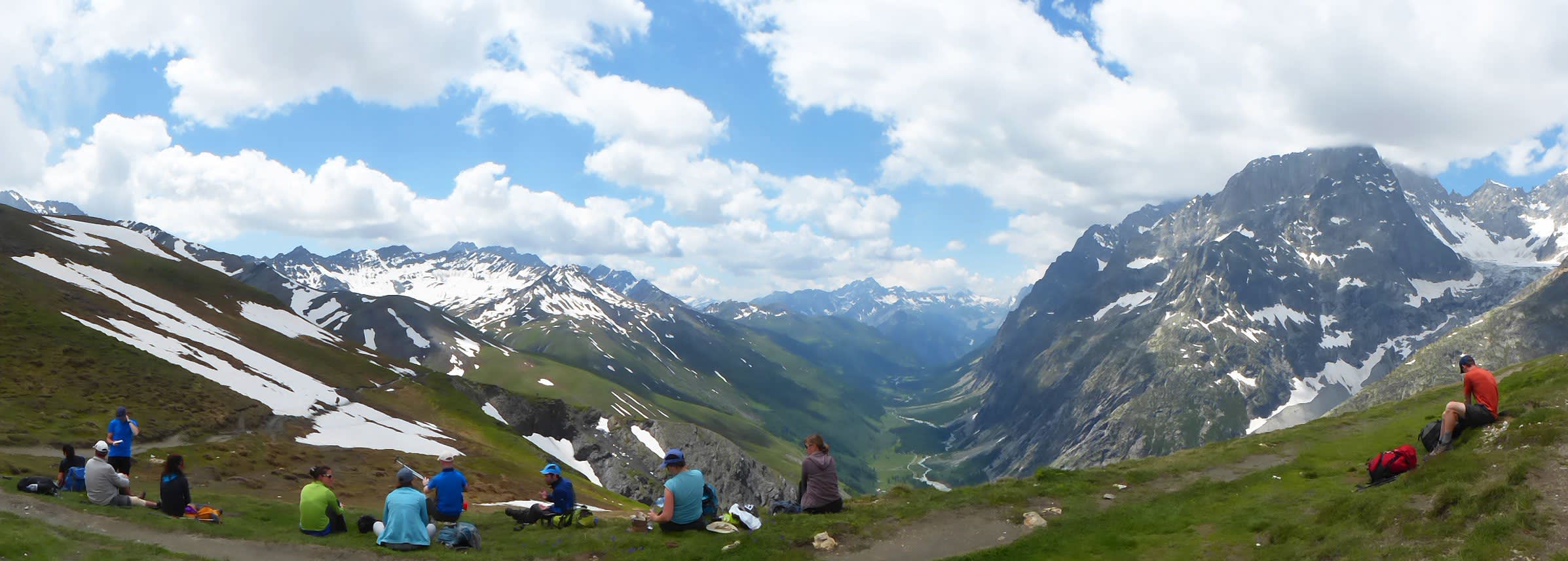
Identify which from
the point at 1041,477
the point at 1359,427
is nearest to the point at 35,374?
the point at 1041,477

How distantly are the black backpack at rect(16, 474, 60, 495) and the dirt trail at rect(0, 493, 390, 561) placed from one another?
0.98 metres

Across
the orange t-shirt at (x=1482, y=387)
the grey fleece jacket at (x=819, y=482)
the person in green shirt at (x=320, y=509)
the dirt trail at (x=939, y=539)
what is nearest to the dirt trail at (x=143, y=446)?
the person in green shirt at (x=320, y=509)

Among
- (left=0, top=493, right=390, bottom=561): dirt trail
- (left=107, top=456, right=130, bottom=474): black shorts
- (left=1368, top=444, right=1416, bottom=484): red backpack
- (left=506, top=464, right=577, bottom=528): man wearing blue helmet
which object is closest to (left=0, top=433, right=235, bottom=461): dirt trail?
(left=107, top=456, right=130, bottom=474): black shorts

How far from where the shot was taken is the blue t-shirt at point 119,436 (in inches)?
1241

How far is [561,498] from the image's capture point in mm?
27750

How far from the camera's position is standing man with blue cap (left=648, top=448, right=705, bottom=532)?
23969mm

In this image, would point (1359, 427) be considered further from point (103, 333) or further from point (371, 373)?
point (371, 373)

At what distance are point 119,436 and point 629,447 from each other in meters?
104

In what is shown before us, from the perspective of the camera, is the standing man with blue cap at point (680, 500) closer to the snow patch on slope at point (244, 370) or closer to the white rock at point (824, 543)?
the white rock at point (824, 543)

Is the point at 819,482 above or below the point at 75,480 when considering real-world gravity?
above

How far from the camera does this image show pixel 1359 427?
136 feet

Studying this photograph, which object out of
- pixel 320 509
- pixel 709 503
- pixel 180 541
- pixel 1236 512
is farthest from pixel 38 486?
pixel 1236 512

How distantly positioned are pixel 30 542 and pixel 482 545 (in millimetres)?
12367

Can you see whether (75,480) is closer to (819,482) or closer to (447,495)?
(447,495)
